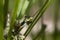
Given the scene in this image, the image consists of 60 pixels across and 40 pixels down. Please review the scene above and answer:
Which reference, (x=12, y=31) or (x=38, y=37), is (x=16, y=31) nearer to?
(x=12, y=31)

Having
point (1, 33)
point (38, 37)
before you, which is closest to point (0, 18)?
point (1, 33)

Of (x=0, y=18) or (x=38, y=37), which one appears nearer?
(x=0, y=18)

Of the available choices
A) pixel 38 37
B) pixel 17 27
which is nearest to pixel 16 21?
pixel 17 27

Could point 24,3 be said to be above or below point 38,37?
above

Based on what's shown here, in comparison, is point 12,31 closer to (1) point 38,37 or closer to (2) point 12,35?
(2) point 12,35

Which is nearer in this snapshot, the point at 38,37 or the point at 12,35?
the point at 12,35

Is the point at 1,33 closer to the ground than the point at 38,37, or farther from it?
farther from it

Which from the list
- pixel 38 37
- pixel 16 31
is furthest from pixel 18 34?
pixel 38 37

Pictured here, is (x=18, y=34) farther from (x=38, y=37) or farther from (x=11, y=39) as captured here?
(x=38, y=37)
